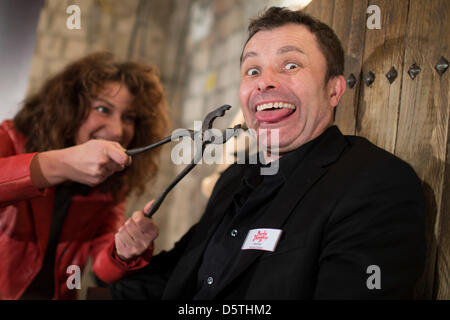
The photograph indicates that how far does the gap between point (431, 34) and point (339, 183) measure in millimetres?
508

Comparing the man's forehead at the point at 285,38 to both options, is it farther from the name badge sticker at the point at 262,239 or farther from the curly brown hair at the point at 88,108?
the curly brown hair at the point at 88,108

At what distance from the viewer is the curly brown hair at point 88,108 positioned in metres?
1.63

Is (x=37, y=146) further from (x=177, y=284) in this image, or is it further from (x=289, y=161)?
(x=289, y=161)

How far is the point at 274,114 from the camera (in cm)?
108

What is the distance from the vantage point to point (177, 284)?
1.09 meters

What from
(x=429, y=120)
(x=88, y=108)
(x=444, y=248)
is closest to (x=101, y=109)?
(x=88, y=108)

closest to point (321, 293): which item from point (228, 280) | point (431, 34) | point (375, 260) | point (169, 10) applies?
point (375, 260)

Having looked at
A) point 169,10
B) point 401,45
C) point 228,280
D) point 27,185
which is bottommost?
point 228,280

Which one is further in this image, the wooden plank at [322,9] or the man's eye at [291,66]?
the wooden plank at [322,9]

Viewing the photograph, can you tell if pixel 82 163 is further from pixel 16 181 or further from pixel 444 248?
pixel 444 248

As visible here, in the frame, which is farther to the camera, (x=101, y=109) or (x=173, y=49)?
(x=173, y=49)

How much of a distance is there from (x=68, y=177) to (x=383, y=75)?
108cm

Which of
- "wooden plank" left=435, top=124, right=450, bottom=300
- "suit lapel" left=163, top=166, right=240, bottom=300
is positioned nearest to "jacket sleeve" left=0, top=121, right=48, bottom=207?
"suit lapel" left=163, top=166, right=240, bottom=300

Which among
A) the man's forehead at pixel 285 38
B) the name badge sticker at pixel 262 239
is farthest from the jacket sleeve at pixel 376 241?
the man's forehead at pixel 285 38
